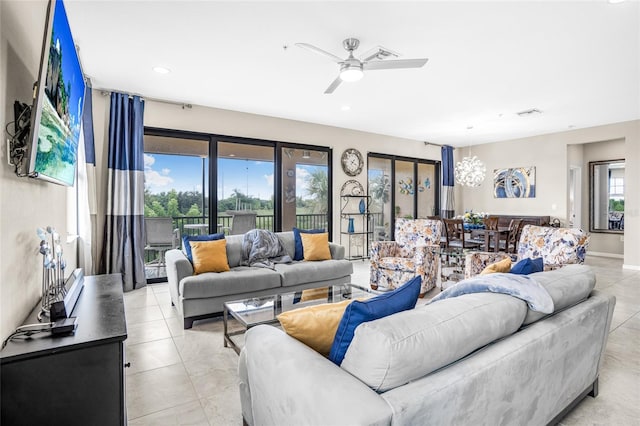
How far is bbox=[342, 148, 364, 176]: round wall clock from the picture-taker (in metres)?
6.61

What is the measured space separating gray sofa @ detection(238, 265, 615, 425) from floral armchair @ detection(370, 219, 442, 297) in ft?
8.07

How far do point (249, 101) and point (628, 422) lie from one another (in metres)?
4.91

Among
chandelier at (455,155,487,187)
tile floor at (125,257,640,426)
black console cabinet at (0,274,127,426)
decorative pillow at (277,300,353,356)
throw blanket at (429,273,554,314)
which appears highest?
chandelier at (455,155,487,187)

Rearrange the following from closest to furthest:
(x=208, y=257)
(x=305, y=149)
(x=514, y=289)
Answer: (x=514, y=289)
(x=208, y=257)
(x=305, y=149)

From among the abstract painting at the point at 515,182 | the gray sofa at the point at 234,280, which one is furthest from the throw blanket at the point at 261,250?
the abstract painting at the point at 515,182

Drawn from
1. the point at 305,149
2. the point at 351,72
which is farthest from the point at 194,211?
the point at 351,72

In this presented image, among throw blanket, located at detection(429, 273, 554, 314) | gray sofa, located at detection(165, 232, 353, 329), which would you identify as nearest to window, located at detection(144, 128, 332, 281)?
gray sofa, located at detection(165, 232, 353, 329)

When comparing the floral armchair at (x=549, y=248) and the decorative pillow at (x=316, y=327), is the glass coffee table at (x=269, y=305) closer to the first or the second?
the decorative pillow at (x=316, y=327)

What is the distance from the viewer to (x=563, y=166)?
6.82m

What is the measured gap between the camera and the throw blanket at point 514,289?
1.47 m

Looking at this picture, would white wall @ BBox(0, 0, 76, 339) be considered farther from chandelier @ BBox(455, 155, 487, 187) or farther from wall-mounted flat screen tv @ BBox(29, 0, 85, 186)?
chandelier @ BBox(455, 155, 487, 187)

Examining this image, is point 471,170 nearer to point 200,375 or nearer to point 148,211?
point 148,211

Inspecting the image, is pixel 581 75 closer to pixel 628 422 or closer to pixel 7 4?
pixel 628 422

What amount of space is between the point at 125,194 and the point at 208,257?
181 centimetres
